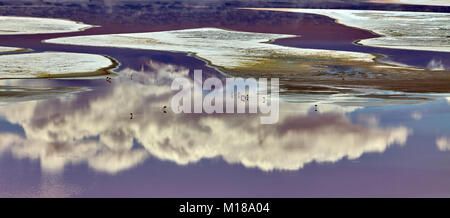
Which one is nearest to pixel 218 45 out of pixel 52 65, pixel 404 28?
pixel 52 65

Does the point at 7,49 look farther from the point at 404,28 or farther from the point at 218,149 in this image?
the point at 404,28

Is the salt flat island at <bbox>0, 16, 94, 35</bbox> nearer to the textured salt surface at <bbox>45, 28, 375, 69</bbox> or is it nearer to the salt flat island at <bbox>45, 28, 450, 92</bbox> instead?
the textured salt surface at <bbox>45, 28, 375, 69</bbox>

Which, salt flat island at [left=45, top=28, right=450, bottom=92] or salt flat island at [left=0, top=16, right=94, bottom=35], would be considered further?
salt flat island at [left=0, top=16, right=94, bottom=35]

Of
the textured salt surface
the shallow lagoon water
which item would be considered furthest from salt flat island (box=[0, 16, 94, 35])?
the shallow lagoon water

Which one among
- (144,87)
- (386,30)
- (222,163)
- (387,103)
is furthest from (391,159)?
(386,30)
